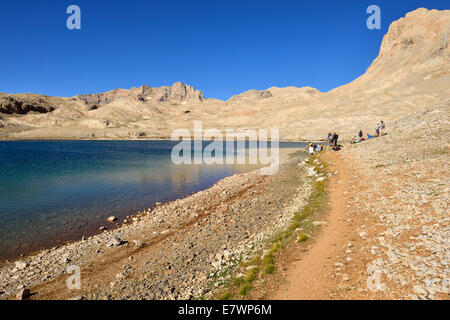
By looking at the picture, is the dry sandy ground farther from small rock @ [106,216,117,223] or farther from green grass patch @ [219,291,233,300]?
small rock @ [106,216,117,223]

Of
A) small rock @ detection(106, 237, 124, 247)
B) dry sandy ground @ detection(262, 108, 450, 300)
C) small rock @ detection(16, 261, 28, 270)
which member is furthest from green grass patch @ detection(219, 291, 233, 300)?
small rock @ detection(16, 261, 28, 270)

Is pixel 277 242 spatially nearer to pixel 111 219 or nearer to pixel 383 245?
pixel 383 245

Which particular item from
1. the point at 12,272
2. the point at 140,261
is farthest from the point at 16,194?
the point at 140,261

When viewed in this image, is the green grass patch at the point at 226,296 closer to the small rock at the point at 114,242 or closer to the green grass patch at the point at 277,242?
the green grass patch at the point at 277,242

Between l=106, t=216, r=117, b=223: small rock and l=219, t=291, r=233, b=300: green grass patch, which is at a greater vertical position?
l=219, t=291, r=233, b=300: green grass patch

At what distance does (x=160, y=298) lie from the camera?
992 cm

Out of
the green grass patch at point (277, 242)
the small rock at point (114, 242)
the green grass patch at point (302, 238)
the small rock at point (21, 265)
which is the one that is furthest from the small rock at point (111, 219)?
the green grass patch at point (302, 238)

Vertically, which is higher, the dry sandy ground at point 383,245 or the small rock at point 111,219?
the dry sandy ground at point 383,245

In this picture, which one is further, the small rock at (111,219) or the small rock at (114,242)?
the small rock at (111,219)

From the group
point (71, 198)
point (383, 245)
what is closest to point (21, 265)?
point (71, 198)

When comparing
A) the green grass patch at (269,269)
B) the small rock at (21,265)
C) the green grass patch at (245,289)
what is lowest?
the small rock at (21,265)

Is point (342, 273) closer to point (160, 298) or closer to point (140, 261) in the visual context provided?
point (160, 298)

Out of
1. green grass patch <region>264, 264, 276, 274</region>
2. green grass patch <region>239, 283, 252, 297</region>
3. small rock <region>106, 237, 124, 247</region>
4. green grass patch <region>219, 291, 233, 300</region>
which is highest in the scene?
green grass patch <region>264, 264, 276, 274</region>

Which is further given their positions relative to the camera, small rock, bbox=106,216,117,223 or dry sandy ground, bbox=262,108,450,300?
small rock, bbox=106,216,117,223
